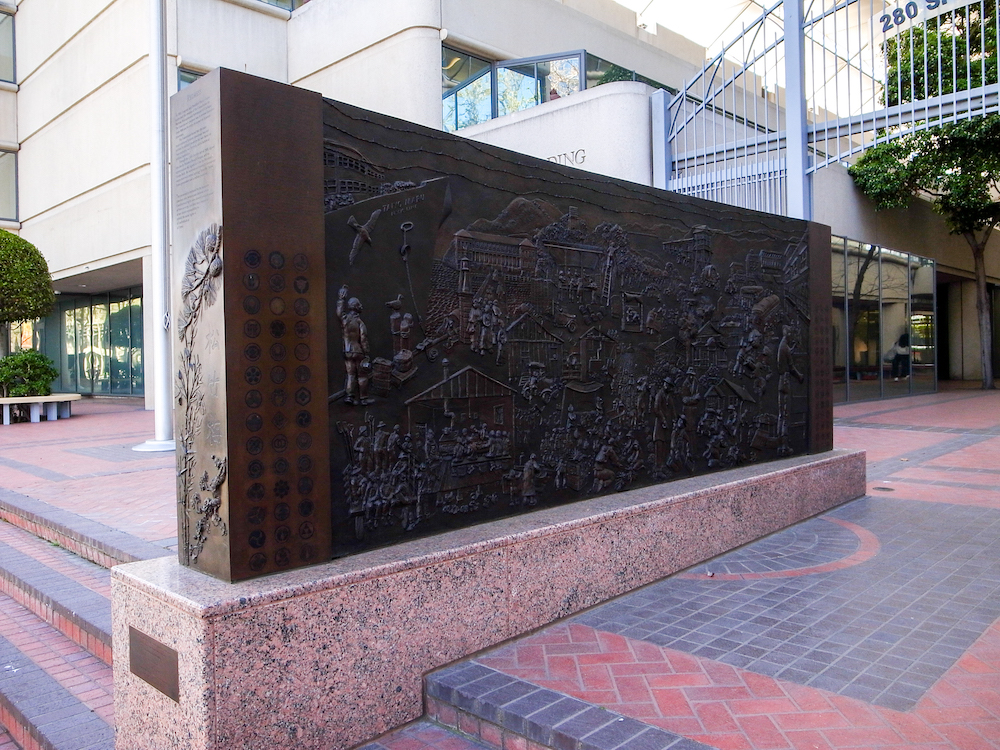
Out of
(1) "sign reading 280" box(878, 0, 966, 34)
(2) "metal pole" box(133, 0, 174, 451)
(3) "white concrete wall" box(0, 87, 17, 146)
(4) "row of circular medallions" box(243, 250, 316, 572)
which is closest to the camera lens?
(4) "row of circular medallions" box(243, 250, 316, 572)

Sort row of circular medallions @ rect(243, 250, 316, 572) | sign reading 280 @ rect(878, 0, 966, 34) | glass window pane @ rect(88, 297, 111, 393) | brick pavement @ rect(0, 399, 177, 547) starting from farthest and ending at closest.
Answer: glass window pane @ rect(88, 297, 111, 393) → sign reading 280 @ rect(878, 0, 966, 34) → brick pavement @ rect(0, 399, 177, 547) → row of circular medallions @ rect(243, 250, 316, 572)

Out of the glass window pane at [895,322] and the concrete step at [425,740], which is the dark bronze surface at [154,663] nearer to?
the concrete step at [425,740]

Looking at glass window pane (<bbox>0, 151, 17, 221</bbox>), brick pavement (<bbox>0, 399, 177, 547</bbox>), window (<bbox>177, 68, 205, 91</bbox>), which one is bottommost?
brick pavement (<bbox>0, 399, 177, 547</bbox>)

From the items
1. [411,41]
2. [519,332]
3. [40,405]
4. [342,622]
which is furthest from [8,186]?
[342,622]

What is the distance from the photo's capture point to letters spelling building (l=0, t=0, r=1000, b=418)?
17.4 meters

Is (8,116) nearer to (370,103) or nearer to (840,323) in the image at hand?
(370,103)

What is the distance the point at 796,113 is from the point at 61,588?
35.9 ft

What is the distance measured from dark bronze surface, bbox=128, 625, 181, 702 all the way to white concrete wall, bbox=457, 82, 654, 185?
38.7 ft

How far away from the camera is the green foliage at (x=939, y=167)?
733 inches

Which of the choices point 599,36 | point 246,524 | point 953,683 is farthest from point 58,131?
point 953,683

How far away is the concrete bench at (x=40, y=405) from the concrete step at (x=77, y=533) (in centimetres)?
1061

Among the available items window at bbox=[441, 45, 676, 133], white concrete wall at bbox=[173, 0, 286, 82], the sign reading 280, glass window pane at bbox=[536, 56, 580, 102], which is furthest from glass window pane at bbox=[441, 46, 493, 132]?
the sign reading 280

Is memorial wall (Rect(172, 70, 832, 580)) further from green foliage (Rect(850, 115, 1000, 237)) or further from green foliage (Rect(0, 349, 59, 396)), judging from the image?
green foliage (Rect(0, 349, 59, 396))

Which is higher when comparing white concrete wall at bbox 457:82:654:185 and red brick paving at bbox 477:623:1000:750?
white concrete wall at bbox 457:82:654:185
